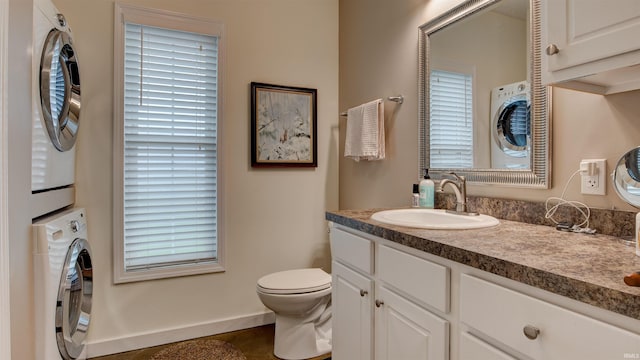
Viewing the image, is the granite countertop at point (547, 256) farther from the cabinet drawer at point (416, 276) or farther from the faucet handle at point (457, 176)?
the faucet handle at point (457, 176)

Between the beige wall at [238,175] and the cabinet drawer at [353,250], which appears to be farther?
the beige wall at [238,175]

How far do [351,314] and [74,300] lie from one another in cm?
150

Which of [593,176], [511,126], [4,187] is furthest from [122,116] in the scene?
[593,176]

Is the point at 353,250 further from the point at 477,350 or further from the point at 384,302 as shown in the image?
the point at 477,350

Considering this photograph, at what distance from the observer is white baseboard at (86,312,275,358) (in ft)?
6.77

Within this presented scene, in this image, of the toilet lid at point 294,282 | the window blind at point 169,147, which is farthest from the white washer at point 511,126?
the window blind at point 169,147

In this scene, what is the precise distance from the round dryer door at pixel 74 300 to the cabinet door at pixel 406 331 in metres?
1.35

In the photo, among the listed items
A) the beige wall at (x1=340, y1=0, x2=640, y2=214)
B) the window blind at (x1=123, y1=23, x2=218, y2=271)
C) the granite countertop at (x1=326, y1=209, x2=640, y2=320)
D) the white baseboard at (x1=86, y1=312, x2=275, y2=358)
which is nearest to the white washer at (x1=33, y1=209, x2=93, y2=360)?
the white baseboard at (x1=86, y1=312, x2=275, y2=358)

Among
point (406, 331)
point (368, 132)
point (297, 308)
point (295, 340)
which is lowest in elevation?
point (295, 340)

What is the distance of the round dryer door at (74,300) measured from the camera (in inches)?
56.2

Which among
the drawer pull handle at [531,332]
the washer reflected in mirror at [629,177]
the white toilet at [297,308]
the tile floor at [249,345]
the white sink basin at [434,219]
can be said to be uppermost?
the washer reflected in mirror at [629,177]

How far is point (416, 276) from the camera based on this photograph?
109 centimetres

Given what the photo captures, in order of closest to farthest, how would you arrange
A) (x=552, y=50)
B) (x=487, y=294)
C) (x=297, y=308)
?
(x=487, y=294), (x=552, y=50), (x=297, y=308)

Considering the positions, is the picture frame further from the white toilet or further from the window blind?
the white toilet
